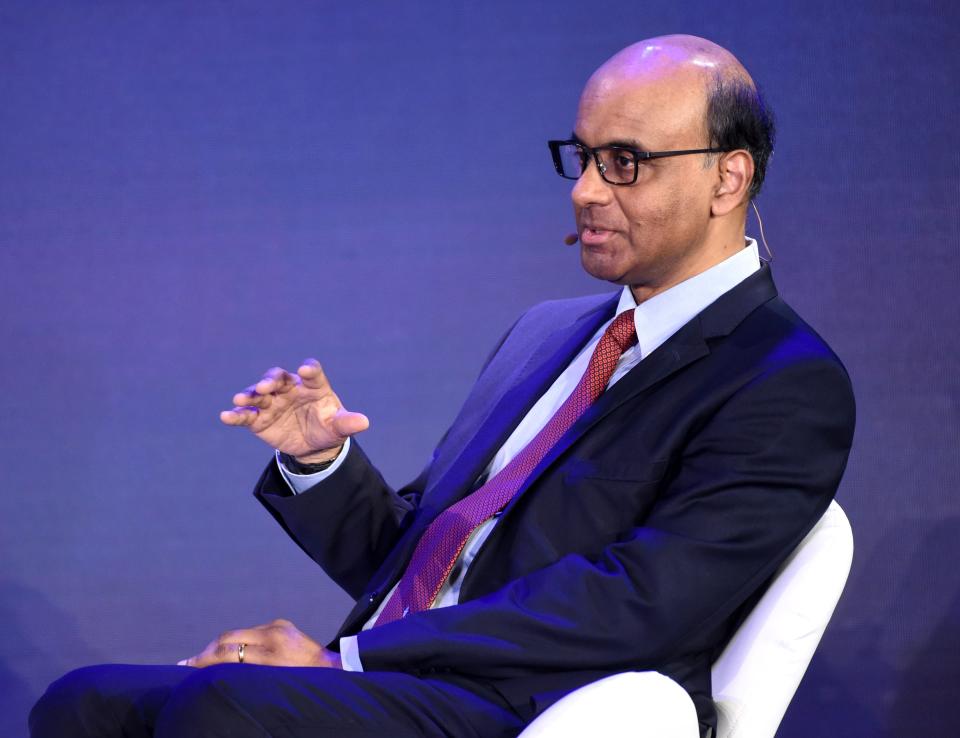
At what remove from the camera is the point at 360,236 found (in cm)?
301

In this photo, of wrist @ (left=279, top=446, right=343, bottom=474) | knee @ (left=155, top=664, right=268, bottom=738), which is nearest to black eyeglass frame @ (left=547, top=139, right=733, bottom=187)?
wrist @ (left=279, top=446, right=343, bottom=474)

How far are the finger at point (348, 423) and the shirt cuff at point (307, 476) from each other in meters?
0.09

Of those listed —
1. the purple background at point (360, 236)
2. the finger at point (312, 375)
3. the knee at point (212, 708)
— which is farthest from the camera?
the purple background at point (360, 236)

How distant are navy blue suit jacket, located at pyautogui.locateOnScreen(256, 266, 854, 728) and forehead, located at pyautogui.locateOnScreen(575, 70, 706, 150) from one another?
0.24m

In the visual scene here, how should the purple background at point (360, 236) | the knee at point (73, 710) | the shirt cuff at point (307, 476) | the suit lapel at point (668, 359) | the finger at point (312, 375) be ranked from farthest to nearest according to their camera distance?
1. the purple background at point (360, 236)
2. the shirt cuff at point (307, 476)
3. the finger at point (312, 375)
4. the suit lapel at point (668, 359)
5. the knee at point (73, 710)

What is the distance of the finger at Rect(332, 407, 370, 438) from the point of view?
185 cm

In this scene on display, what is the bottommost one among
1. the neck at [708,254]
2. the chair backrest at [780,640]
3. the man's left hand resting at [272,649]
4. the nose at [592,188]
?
the chair backrest at [780,640]

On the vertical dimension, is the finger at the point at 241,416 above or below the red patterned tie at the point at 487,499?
above

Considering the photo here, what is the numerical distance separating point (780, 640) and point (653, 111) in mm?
768

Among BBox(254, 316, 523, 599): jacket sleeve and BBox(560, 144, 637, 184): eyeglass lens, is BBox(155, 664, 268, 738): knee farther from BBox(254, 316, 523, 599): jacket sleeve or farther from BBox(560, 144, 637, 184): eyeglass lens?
BBox(560, 144, 637, 184): eyeglass lens

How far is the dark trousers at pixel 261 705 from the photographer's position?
1.41 meters

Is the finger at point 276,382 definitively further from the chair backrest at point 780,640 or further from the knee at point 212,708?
the chair backrest at point 780,640

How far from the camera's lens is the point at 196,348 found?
3.01m

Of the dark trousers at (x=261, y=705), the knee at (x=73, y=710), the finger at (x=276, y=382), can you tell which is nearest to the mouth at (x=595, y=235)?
the finger at (x=276, y=382)
